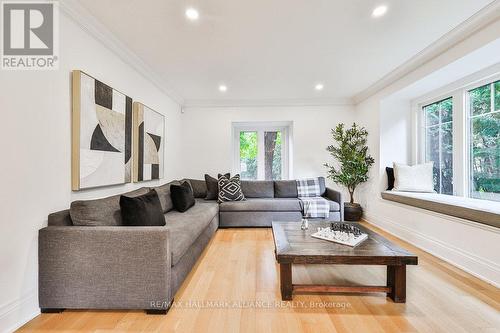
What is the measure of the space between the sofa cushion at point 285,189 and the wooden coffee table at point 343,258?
2367mm

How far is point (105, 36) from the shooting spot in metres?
2.26

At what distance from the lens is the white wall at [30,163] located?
56.0 inches

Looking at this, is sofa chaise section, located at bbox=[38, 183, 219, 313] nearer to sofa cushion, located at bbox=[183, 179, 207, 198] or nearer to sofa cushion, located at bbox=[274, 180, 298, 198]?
sofa cushion, located at bbox=[183, 179, 207, 198]

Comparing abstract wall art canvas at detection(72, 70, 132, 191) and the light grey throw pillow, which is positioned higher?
abstract wall art canvas at detection(72, 70, 132, 191)

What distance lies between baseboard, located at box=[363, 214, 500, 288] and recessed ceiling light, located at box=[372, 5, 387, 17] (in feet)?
8.01

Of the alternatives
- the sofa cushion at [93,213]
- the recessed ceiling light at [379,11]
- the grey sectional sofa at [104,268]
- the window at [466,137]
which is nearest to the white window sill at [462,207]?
the window at [466,137]

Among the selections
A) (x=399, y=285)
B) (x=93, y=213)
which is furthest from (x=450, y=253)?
(x=93, y=213)

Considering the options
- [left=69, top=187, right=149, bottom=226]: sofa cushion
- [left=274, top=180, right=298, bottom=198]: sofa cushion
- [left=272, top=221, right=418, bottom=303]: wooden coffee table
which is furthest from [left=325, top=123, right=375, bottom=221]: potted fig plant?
[left=69, top=187, right=149, bottom=226]: sofa cushion

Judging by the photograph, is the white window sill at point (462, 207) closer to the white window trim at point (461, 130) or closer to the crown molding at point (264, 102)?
the white window trim at point (461, 130)

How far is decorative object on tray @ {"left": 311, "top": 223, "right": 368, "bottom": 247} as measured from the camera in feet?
6.39

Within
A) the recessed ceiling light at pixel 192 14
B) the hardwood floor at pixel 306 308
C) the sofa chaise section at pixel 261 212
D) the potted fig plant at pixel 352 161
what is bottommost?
the hardwood floor at pixel 306 308

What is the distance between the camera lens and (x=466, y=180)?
3.03 meters

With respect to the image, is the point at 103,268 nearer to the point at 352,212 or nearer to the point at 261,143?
the point at 352,212

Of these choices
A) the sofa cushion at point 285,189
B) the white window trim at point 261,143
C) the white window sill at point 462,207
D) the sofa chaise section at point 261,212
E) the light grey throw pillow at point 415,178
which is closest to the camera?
the white window sill at point 462,207
